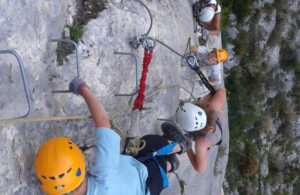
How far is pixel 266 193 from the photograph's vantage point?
11.5 m

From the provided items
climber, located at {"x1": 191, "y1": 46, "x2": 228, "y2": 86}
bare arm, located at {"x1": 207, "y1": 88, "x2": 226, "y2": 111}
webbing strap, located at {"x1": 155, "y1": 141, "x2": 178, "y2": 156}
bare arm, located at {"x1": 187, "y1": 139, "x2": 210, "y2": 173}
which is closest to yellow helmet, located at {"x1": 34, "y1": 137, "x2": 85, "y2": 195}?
webbing strap, located at {"x1": 155, "y1": 141, "x2": 178, "y2": 156}

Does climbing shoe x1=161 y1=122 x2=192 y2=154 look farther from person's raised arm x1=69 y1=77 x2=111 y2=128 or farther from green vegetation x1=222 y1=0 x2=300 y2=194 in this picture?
green vegetation x1=222 y1=0 x2=300 y2=194

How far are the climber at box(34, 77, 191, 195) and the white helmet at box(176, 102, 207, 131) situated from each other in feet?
2.70

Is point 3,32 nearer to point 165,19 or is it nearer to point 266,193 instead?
point 165,19

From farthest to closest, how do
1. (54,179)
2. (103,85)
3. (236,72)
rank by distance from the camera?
(236,72)
(103,85)
(54,179)

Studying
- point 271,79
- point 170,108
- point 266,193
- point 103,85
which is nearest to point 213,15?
point 170,108

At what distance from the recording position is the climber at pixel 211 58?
5.93 metres

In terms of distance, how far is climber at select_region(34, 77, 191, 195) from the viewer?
10.0ft

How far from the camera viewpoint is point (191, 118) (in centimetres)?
471

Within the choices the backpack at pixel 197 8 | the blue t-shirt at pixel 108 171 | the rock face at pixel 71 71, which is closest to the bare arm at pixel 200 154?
the rock face at pixel 71 71

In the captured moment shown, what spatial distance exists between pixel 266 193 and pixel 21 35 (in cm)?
980

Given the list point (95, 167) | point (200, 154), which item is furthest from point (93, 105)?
point (200, 154)

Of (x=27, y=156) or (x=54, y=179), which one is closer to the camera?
(x=54, y=179)

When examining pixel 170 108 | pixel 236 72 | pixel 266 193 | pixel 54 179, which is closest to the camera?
pixel 54 179
